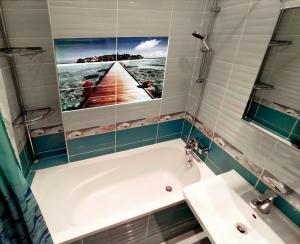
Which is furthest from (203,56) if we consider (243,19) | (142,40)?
(142,40)

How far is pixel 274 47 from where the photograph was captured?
112 cm

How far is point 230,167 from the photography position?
154 centimetres

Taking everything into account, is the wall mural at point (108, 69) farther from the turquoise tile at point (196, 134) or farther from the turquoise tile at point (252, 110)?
the turquoise tile at point (252, 110)

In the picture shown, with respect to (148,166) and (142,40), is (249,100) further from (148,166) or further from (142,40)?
(148,166)

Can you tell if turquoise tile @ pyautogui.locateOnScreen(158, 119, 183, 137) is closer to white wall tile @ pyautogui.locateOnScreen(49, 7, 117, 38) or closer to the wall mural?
the wall mural

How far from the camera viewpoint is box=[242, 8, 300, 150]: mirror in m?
1.04

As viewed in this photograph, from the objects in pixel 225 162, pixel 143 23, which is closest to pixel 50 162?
pixel 143 23

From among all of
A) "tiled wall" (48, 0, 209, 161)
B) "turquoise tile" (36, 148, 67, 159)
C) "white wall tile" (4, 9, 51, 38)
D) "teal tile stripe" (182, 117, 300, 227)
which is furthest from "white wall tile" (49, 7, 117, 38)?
"teal tile stripe" (182, 117, 300, 227)

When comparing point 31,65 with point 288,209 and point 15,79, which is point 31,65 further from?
point 288,209

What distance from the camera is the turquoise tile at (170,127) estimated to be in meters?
1.99

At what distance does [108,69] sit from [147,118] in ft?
1.96

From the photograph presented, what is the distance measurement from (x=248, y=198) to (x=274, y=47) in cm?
96

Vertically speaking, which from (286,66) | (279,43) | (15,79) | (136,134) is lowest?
(136,134)

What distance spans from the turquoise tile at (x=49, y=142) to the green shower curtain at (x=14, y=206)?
0.86 m
